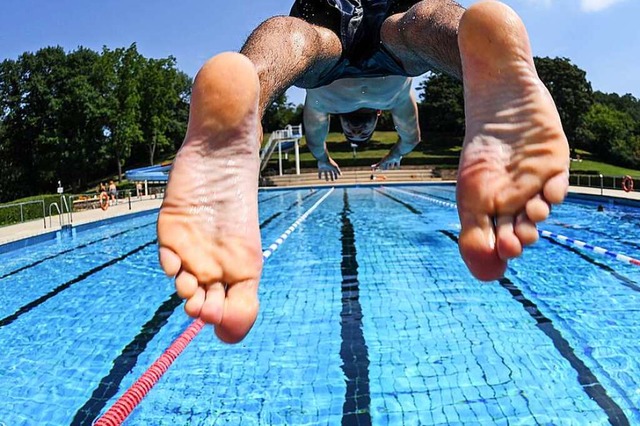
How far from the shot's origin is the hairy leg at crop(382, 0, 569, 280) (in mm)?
1341

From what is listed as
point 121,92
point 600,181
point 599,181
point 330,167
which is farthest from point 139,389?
point 121,92

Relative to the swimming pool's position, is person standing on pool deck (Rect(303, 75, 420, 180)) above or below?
above

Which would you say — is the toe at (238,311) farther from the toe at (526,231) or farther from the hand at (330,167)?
the hand at (330,167)

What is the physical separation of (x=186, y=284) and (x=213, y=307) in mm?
90

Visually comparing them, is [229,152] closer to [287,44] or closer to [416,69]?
[287,44]

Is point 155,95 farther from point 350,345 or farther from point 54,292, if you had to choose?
point 350,345

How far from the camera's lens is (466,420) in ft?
9.91

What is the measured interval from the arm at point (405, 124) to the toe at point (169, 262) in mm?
2829

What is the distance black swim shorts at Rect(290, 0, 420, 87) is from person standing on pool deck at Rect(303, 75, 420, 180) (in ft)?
1.37

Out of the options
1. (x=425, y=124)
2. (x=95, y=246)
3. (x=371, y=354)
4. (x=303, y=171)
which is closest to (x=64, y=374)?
(x=371, y=354)

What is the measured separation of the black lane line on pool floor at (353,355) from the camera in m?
3.19

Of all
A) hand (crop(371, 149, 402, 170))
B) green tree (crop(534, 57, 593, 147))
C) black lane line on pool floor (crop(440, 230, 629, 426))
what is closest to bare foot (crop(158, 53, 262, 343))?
black lane line on pool floor (crop(440, 230, 629, 426))

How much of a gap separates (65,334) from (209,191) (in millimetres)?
3769

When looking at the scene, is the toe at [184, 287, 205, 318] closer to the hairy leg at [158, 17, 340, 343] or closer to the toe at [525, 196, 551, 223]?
the hairy leg at [158, 17, 340, 343]
